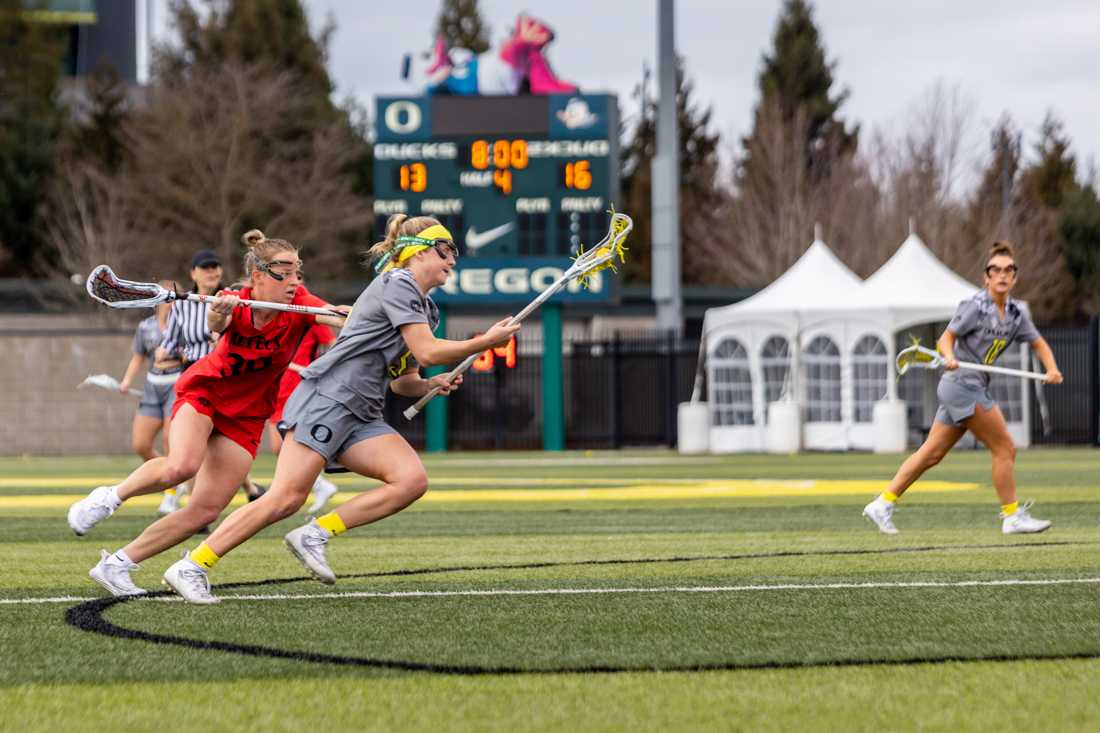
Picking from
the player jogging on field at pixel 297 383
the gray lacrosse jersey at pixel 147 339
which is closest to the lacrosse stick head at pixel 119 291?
the player jogging on field at pixel 297 383

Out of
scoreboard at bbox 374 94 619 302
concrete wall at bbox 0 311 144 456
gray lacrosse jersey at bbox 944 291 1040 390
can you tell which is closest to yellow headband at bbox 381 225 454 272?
gray lacrosse jersey at bbox 944 291 1040 390

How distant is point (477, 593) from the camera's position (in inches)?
349

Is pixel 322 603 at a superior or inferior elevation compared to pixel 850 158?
inferior

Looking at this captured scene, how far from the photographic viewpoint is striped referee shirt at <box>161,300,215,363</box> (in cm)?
1427

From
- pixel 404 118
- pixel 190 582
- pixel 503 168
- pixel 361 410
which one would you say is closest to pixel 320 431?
pixel 361 410

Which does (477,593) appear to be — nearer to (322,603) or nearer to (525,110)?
(322,603)

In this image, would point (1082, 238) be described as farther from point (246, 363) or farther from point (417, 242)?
point (417, 242)

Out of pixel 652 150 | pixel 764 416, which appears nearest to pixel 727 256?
pixel 652 150

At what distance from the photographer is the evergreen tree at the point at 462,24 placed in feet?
243

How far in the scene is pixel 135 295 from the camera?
345 inches

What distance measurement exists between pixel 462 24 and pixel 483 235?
41.6m

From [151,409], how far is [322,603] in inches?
310

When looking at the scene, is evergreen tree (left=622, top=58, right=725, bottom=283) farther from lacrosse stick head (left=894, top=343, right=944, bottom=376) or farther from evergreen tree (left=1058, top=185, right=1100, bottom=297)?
lacrosse stick head (left=894, top=343, right=944, bottom=376)

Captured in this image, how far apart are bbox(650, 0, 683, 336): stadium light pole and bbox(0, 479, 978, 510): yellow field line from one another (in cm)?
1678
